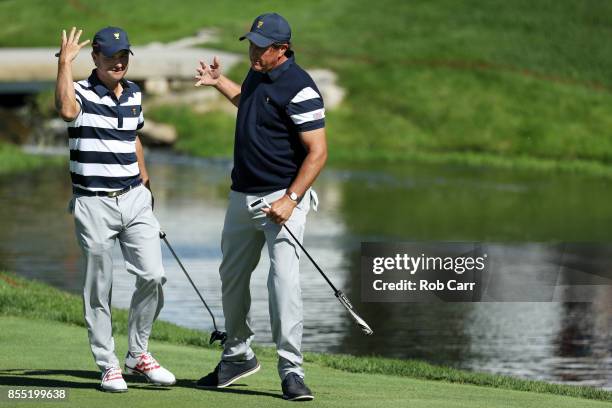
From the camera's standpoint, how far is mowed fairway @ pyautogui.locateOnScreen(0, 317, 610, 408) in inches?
391

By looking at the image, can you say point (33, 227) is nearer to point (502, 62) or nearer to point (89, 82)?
point (89, 82)

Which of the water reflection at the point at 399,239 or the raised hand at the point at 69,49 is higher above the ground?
the raised hand at the point at 69,49

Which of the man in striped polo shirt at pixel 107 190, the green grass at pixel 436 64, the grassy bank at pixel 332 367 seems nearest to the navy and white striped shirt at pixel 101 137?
the man in striped polo shirt at pixel 107 190

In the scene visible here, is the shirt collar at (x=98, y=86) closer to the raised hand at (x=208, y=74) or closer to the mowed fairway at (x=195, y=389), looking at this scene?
the raised hand at (x=208, y=74)

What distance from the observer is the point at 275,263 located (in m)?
10.1

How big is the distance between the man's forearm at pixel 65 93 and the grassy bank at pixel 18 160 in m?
25.8

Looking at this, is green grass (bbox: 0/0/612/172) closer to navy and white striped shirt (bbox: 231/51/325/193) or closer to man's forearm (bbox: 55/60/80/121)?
navy and white striped shirt (bbox: 231/51/325/193)

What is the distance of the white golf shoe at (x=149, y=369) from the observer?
34.2 ft

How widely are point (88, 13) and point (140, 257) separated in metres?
53.5

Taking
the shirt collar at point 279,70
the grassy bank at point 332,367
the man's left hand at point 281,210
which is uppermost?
the shirt collar at point 279,70

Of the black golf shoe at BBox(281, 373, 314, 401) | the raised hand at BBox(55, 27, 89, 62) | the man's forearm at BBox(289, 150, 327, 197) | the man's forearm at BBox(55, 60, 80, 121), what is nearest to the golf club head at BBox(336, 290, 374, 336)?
the black golf shoe at BBox(281, 373, 314, 401)

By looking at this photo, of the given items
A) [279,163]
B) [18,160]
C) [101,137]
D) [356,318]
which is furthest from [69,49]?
[18,160]

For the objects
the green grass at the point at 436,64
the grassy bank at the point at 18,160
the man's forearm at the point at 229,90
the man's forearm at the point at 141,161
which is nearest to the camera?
the man's forearm at the point at 141,161

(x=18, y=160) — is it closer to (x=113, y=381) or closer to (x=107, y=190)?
(x=107, y=190)
